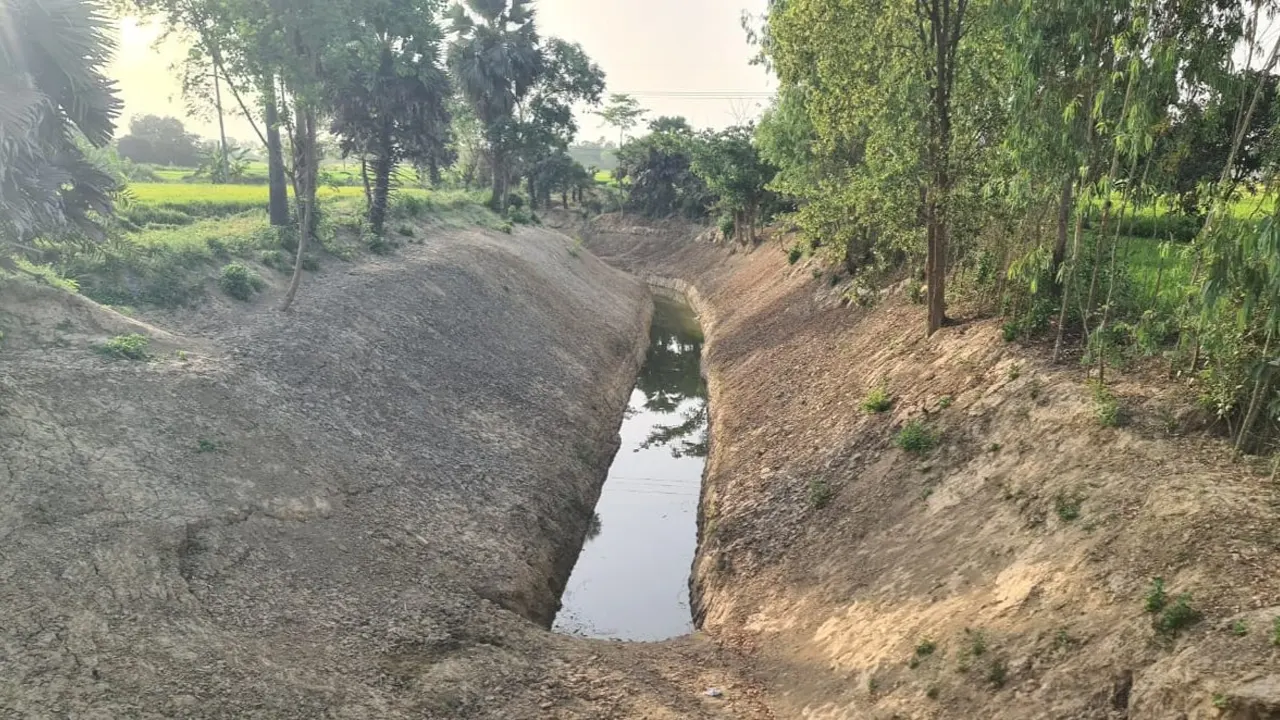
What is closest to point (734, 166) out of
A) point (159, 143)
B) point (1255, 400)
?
point (1255, 400)

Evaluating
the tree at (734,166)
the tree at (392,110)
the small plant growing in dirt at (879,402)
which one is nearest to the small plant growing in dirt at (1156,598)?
the small plant growing in dirt at (879,402)

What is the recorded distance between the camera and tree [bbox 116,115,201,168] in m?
81.8

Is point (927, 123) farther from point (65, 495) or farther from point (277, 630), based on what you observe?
point (65, 495)

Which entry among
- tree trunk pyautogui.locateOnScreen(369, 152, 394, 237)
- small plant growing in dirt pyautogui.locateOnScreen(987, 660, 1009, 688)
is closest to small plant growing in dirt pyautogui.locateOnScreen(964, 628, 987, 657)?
small plant growing in dirt pyautogui.locateOnScreen(987, 660, 1009, 688)

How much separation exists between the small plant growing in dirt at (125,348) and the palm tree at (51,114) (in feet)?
8.47

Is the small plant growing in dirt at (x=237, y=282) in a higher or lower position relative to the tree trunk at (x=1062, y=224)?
lower

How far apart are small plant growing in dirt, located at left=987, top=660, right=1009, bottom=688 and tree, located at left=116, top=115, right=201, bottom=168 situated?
300ft

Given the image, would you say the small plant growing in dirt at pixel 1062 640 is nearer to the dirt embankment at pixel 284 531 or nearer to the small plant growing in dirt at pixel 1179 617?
the small plant growing in dirt at pixel 1179 617

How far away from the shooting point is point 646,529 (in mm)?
17828

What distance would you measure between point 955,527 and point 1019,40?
7086 millimetres

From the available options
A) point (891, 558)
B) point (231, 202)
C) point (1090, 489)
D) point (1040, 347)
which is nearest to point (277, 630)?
point (891, 558)

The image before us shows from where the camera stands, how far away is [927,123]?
599 inches

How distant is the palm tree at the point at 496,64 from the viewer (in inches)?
2092

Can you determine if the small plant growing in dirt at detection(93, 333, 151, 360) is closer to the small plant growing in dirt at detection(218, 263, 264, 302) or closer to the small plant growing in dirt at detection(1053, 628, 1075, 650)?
the small plant growing in dirt at detection(218, 263, 264, 302)
